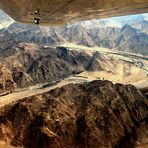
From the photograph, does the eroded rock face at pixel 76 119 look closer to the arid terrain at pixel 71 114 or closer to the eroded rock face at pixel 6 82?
the arid terrain at pixel 71 114

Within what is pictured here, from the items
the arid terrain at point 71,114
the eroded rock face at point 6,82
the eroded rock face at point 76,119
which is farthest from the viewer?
the eroded rock face at point 6,82

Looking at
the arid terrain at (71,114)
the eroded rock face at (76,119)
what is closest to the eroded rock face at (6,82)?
the arid terrain at (71,114)

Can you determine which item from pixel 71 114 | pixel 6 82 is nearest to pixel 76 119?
pixel 71 114

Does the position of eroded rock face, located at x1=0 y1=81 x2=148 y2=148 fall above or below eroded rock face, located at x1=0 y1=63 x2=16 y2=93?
above

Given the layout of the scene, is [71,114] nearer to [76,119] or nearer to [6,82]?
[76,119]

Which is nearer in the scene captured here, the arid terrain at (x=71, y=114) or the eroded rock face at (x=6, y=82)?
the arid terrain at (x=71, y=114)

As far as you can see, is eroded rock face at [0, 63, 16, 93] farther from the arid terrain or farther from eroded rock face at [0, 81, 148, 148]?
eroded rock face at [0, 81, 148, 148]

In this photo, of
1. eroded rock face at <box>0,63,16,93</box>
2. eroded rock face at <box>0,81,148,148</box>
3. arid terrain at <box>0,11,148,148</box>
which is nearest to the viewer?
eroded rock face at <box>0,81,148,148</box>

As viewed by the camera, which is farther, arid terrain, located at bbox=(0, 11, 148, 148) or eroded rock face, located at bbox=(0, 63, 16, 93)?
eroded rock face, located at bbox=(0, 63, 16, 93)

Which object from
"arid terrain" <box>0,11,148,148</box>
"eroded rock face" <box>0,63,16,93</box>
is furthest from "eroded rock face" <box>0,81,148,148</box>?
"eroded rock face" <box>0,63,16,93</box>
